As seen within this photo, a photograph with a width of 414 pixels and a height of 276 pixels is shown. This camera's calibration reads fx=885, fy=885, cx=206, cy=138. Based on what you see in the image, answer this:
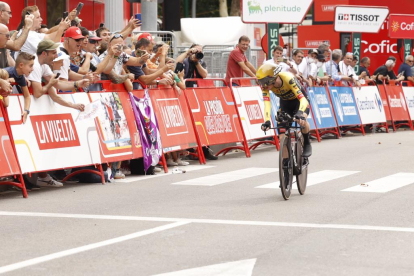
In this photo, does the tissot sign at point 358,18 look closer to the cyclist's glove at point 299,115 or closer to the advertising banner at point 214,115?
the advertising banner at point 214,115

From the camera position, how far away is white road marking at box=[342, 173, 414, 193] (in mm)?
12031

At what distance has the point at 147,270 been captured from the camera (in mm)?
6742

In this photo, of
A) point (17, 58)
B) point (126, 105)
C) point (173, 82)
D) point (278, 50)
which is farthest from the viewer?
point (278, 50)

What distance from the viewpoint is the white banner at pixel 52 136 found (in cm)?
1180

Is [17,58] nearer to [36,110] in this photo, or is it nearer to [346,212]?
[36,110]

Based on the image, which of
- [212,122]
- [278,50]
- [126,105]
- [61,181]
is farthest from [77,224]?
[278,50]

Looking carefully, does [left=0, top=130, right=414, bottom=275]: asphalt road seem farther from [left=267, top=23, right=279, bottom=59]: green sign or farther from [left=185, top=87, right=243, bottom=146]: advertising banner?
[left=267, top=23, right=279, bottom=59]: green sign

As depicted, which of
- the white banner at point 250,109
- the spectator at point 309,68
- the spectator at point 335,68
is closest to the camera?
the white banner at point 250,109

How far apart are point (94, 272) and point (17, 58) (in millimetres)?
5657

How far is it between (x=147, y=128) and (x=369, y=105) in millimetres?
11861

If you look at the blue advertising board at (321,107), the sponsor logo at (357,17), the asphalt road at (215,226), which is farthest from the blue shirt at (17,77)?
the sponsor logo at (357,17)

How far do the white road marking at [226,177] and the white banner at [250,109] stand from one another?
3.08m

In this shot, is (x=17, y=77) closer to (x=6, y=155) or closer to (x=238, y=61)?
(x=6, y=155)

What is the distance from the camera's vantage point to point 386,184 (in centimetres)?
1272
